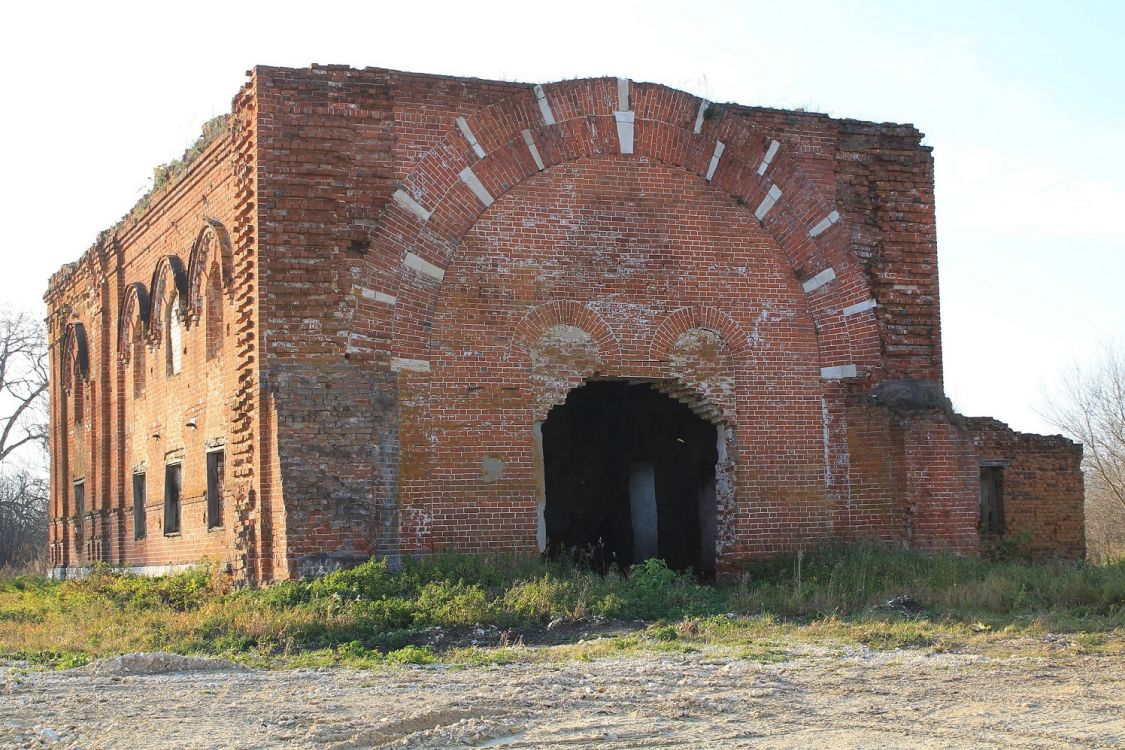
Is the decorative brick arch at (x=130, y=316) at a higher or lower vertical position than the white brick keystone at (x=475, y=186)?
lower

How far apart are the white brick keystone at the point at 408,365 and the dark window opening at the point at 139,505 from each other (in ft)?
25.8

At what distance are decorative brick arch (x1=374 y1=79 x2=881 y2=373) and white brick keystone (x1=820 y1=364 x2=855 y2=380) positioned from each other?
3 centimetres

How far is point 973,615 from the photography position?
13148 millimetres

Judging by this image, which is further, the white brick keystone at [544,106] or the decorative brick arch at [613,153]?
the white brick keystone at [544,106]

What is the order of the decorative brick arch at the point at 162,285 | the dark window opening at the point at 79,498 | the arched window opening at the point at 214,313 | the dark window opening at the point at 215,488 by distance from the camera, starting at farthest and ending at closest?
1. the dark window opening at the point at 79,498
2. the decorative brick arch at the point at 162,285
3. the arched window opening at the point at 214,313
4. the dark window opening at the point at 215,488

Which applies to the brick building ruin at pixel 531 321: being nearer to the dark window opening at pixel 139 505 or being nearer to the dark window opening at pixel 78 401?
the dark window opening at pixel 139 505

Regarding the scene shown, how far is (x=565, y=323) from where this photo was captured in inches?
655

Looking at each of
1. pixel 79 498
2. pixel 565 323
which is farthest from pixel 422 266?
pixel 79 498

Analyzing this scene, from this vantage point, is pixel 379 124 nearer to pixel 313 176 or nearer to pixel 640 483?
pixel 313 176

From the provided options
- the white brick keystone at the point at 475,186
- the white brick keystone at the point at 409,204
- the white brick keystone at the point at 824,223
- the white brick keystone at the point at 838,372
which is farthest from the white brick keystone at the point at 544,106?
the white brick keystone at the point at 838,372

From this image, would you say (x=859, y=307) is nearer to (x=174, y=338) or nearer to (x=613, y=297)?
(x=613, y=297)

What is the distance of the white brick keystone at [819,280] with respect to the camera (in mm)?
17641

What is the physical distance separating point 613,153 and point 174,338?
768 centimetres

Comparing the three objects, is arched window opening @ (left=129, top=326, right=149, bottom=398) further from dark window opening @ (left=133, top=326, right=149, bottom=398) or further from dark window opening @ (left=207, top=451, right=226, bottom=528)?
dark window opening @ (left=207, top=451, right=226, bottom=528)
